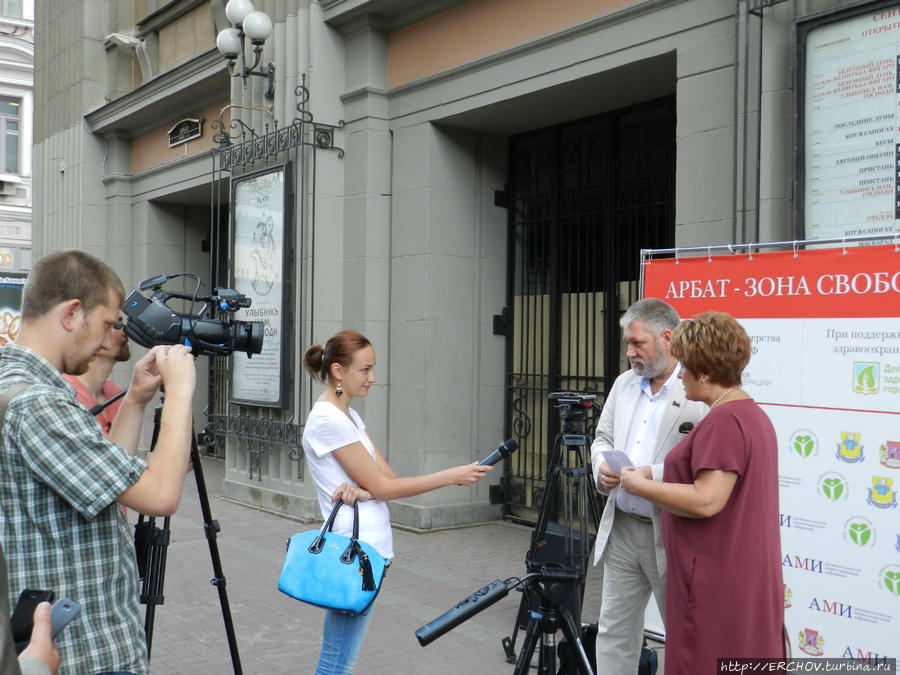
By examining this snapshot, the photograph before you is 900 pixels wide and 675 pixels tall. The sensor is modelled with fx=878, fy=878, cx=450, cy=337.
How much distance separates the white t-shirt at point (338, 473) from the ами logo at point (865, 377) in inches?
86.0

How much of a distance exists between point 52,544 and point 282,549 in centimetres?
570

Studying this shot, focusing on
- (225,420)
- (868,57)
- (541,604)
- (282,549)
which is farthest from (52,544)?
(225,420)

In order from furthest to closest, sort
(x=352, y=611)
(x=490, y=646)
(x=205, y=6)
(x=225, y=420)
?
(x=205, y=6)
(x=225, y=420)
(x=490, y=646)
(x=352, y=611)

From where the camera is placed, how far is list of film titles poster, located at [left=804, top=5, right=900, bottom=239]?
4.65 m

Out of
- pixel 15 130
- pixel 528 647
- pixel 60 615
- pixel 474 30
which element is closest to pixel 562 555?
pixel 528 647

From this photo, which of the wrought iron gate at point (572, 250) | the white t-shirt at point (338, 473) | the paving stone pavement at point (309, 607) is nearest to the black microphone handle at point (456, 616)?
the white t-shirt at point (338, 473)

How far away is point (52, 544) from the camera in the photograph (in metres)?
2.07

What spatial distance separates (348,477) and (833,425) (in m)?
2.23

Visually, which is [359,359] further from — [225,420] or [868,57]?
[225,420]

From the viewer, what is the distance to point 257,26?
892 centimetres

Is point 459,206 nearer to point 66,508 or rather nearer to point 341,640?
point 341,640

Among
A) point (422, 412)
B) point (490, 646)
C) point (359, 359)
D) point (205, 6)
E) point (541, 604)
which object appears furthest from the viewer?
point (205, 6)

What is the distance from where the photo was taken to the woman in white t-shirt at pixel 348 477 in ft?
11.2

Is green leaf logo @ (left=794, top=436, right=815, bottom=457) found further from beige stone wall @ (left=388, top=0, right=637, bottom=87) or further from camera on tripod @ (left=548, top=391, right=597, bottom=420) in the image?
beige stone wall @ (left=388, top=0, right=637, bottom=87)
